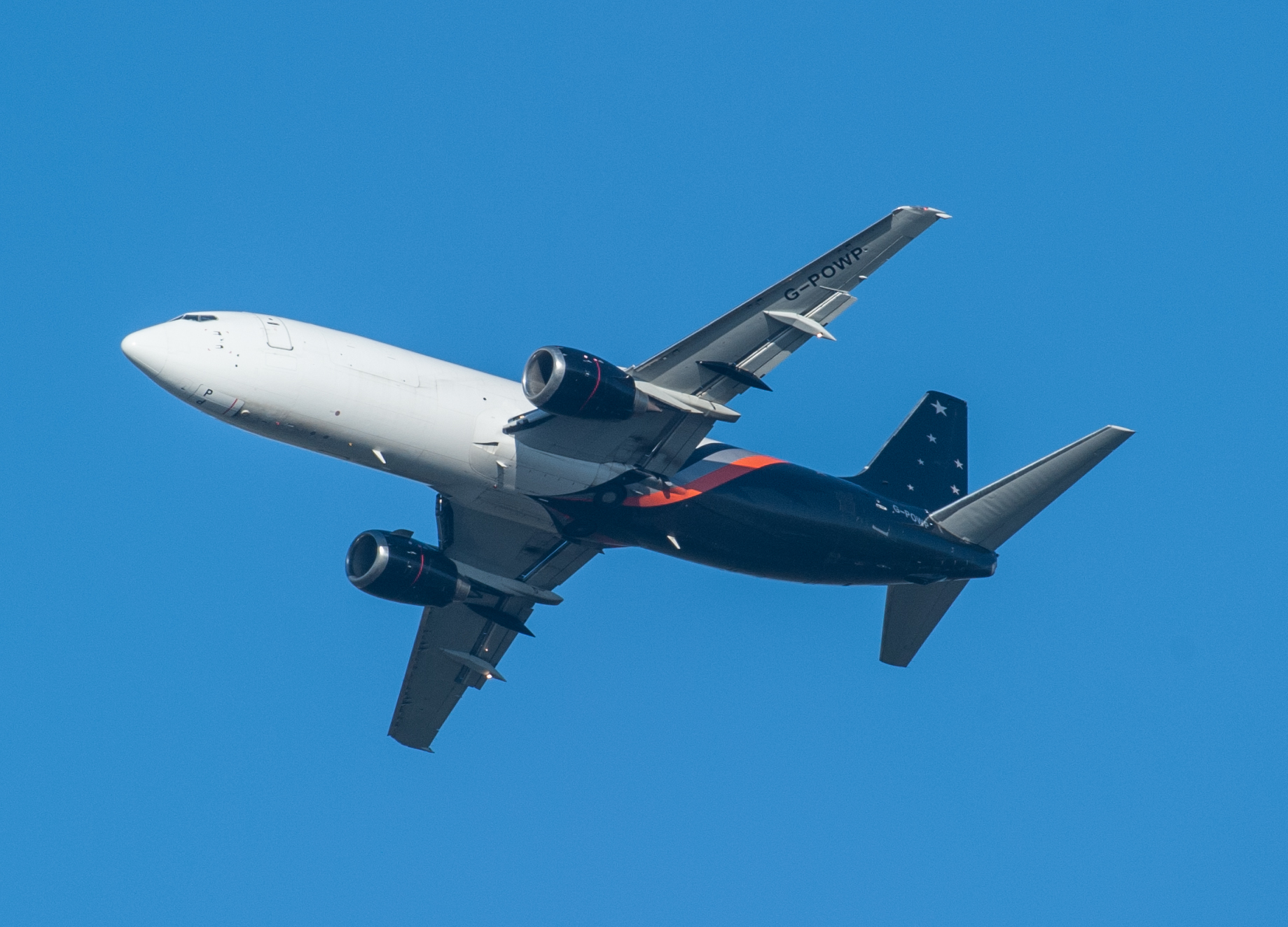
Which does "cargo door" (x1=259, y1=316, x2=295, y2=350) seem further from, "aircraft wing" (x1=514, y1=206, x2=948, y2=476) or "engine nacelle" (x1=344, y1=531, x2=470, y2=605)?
"engine nacelle" (x1=344, y1=531, x2=470, y2=605)

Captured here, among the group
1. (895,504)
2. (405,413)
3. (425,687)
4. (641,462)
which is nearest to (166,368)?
(405,413)

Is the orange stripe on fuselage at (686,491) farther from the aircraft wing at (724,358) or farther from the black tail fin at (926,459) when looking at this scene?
the black tail fin at (926,459)

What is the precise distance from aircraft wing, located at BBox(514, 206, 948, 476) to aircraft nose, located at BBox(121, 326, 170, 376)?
32.1 ft

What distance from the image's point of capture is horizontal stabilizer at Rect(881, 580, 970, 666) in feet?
171

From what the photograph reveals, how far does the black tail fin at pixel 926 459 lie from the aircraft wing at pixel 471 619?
958 cm

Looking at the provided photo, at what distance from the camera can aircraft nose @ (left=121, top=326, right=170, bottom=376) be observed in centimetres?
4303

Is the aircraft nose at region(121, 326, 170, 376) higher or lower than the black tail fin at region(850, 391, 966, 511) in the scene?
lower

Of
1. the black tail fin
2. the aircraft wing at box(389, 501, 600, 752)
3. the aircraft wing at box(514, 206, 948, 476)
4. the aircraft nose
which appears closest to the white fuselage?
the aircraft nose

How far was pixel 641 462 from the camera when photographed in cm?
4669

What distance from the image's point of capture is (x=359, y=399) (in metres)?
44.4

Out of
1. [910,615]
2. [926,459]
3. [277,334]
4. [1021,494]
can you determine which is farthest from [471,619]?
[1021,494]

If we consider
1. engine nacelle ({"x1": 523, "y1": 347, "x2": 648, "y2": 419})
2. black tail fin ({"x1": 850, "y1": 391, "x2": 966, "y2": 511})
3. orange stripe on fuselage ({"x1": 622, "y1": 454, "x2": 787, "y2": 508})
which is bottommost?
orange stripe on fuselage ({"x1": 622, "y1": 454, "x2": 787, "y2": 508})

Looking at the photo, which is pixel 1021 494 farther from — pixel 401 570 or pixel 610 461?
pixel 401 570

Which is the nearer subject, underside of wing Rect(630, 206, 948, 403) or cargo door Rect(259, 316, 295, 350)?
underside of wing Rect(630, 206, 948, 403)
